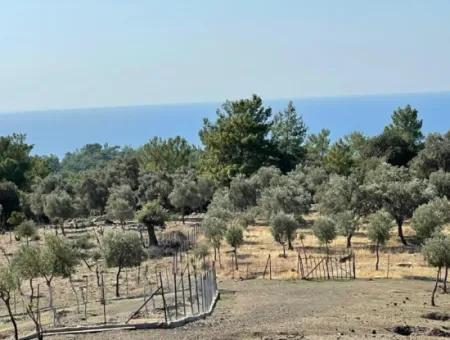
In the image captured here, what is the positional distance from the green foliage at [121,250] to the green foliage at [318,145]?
8185 cm

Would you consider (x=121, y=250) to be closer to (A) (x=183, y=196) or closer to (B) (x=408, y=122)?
(A) (x=183, y=196)

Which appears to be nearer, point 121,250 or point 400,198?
point 121,250

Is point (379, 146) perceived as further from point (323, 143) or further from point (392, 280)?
point (392, 280)

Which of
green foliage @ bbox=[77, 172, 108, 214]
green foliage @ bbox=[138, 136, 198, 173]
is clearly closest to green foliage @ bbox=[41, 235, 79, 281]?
green foliage @ bbox=[77, 172, 108, 214]

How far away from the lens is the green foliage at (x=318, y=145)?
394 feet

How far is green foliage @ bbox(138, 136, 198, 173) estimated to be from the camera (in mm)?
121750

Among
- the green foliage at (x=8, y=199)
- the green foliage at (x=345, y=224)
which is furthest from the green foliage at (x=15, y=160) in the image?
the green foliage at (x=345, y=224)

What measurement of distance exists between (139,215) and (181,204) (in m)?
24.3

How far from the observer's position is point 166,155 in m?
123

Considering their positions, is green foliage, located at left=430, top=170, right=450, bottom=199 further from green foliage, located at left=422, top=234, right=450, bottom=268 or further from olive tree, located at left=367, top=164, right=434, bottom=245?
green foliage, located at left=422, top=234, right=450, bottom=268

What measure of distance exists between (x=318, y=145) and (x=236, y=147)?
1184 inches

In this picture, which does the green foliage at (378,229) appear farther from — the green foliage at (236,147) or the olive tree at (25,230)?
the green foliage at (236,147)

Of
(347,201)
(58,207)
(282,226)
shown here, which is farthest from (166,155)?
(282,226)

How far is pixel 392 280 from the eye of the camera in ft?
131
